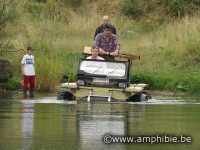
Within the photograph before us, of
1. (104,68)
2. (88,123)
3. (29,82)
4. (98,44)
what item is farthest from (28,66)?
(88,123)

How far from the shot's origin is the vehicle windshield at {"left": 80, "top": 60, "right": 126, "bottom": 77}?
24.4 meters

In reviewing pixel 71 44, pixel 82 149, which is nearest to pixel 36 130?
pixel 82 149

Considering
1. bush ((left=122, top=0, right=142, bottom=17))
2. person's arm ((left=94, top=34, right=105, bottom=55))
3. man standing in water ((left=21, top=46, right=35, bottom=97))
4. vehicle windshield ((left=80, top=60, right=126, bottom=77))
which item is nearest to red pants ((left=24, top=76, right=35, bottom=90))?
man standing in water ((left=21, top=46, right=35, bottom=97))

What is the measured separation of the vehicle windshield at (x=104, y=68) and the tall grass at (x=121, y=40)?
344 centimetres

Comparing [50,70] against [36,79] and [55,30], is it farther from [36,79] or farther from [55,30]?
[55,30]

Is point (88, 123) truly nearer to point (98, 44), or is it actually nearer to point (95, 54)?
point (95, 54)

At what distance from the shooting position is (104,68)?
2455 cm

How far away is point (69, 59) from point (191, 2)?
1745 centimetres

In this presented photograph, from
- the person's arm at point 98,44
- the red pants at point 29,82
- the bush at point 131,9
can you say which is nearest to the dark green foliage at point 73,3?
the bush at point 131,9

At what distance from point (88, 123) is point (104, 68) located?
301 inches

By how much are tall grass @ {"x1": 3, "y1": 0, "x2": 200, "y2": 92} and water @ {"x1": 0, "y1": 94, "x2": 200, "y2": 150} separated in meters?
5.36

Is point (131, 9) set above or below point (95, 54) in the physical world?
above

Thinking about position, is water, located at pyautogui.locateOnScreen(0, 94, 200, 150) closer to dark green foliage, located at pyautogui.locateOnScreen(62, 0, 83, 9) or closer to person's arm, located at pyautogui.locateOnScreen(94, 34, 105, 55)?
person's arm, located at pyautogui.locateOnScreen(94, 34, 105, 55)

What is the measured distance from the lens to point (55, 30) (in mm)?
44500
